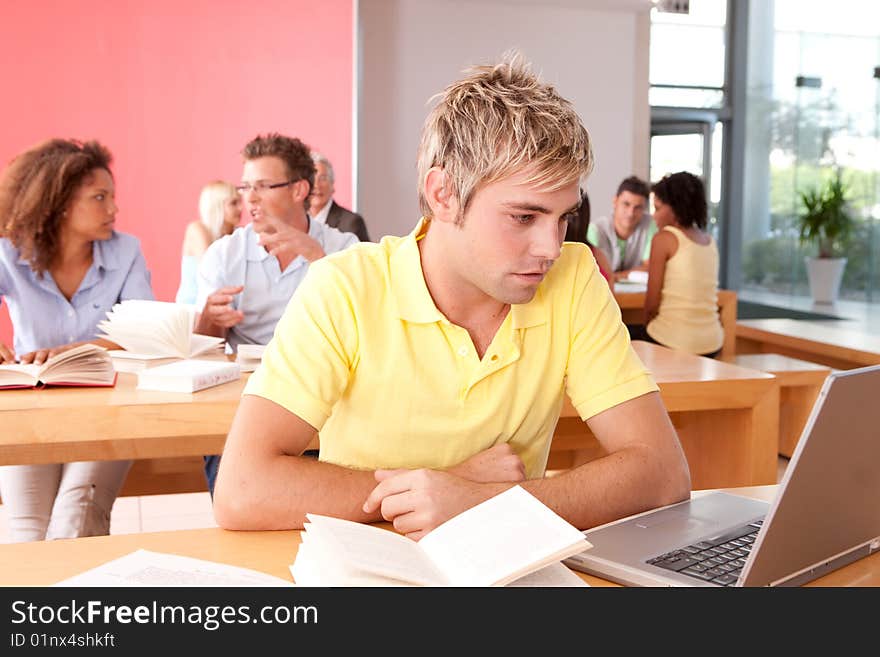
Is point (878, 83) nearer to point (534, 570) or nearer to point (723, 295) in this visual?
point (723, 295)

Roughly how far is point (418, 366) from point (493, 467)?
0.66 ft

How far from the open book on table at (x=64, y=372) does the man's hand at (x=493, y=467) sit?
1197mm

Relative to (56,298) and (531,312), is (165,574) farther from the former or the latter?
(56,298)

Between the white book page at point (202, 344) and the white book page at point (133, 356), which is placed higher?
A: the white book page at point (202, 344)

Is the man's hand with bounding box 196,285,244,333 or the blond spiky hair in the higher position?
the blond spiky hair

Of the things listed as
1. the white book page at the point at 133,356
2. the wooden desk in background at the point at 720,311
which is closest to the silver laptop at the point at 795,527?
the white book page at the point at 133,356

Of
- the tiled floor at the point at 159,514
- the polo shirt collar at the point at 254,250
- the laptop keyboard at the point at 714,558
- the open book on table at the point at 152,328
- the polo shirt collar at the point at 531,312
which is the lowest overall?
the tiled floor at the point at 159,514

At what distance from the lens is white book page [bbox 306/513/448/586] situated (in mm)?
980

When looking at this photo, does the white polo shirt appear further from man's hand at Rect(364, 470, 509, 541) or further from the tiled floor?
man's hand at Rect(364, 470, 509, 541)

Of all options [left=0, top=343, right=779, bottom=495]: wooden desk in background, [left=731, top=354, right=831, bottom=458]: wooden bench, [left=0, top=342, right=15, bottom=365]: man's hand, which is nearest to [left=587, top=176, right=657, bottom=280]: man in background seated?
[left=731, top=354, right=831, bottom=458]: wooden bench

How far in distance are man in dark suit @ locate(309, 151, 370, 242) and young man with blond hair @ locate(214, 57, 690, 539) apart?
347 centimetres

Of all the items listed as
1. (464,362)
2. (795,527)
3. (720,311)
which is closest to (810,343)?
(720,311)

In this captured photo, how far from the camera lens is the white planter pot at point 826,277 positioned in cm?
1071

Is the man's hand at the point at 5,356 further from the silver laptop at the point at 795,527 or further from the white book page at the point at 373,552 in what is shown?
the silver laptop at the point at 795,527
